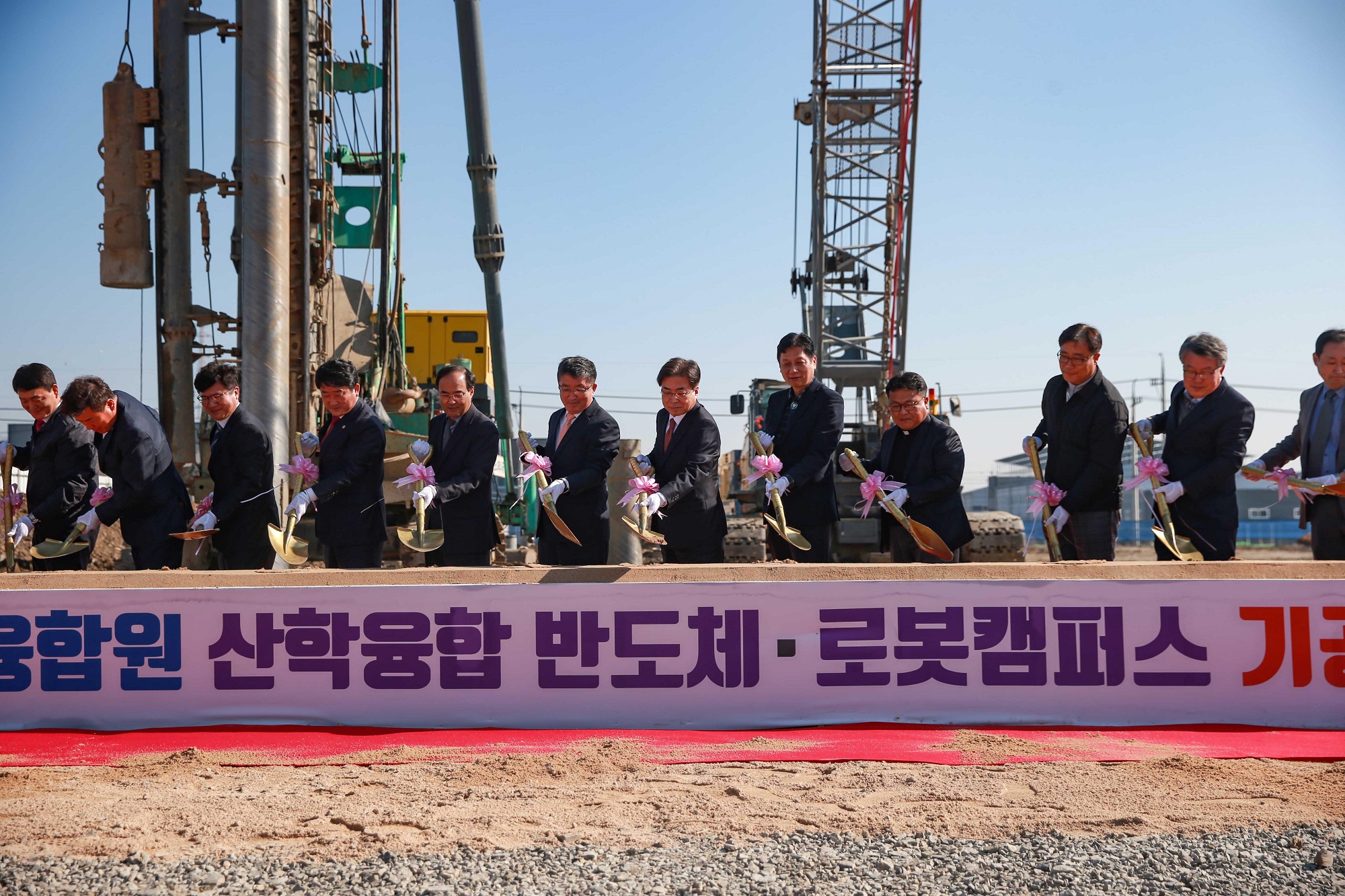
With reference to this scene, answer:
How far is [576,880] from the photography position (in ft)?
8.75

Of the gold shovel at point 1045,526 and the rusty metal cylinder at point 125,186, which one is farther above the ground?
the rusty metal cylinder at point 125,186

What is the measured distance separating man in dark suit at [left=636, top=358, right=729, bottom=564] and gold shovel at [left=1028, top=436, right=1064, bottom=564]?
139 centimetres

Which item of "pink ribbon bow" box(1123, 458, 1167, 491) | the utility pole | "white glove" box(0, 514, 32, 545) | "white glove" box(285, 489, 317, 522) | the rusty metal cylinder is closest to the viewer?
"pink ribbon bow" box(1123, 458, 1167, 491)

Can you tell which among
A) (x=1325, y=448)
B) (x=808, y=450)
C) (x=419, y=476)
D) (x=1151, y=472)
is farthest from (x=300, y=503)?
(x=1325, y=448)

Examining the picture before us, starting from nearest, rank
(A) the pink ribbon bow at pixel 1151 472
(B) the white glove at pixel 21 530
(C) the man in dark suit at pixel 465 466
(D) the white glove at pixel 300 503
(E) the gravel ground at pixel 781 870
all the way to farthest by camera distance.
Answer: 1. (E) the gravel ground at pixel 781 870
2. (A) the pink ribbon bow at pixel 1151 472
3. (D) the white glove at pixel 300 503
4. (B) the white glove at pixel 21 530
5. (C) the man in dark suit at pixel 465 466

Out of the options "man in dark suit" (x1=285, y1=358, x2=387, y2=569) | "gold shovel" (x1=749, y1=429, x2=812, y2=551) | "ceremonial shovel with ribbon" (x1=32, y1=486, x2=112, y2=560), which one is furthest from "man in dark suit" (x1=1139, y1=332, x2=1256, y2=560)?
"ceremonial shovel with ribbon" (x1=32, y1=486, x2=112, y2=560)

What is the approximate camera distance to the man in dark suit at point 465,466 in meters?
5.28

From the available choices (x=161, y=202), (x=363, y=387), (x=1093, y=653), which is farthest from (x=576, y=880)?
(x=363, y=387)

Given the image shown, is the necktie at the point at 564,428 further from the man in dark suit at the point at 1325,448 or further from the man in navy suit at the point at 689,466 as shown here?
the man in dark suit at the point at 1325,448

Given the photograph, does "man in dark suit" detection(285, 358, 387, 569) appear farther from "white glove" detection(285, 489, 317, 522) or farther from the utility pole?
the utility pole

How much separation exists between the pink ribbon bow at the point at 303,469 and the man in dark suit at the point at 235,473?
10cm

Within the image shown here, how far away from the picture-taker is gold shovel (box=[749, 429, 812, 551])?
4.88 m

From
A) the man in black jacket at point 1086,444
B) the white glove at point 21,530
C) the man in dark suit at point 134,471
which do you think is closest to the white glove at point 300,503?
the man in dark suit at point 134,471

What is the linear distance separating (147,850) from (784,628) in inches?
91.9
